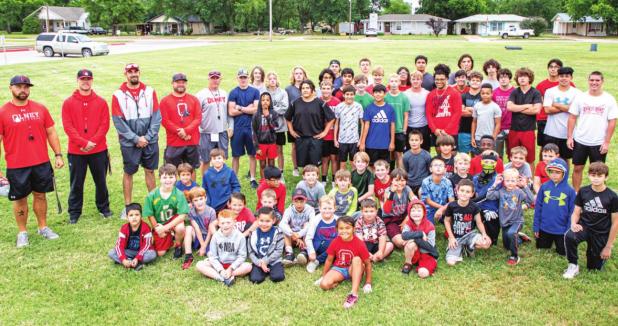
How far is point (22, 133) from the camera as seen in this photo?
21.5ft

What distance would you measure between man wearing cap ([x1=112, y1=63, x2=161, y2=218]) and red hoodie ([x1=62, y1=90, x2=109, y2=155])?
0.68 feet

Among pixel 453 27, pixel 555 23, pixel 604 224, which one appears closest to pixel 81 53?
pixel 604 224

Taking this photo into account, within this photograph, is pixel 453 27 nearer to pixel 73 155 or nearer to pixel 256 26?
pixel 256 26

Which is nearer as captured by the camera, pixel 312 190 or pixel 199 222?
pixel 199 222

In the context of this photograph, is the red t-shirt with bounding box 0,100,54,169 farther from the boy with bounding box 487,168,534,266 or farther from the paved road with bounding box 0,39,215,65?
the paved road with bounding box 0,39,215,65

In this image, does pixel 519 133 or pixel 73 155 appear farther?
pixel 519 133

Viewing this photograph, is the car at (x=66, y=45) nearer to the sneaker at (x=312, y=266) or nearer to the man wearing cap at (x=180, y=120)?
the man wearing cap at (x=180, y=120)

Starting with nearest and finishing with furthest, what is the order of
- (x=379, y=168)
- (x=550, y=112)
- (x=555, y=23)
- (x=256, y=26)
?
1. (x=379, y=168)
2. (x=550, y=112)
3. (x=256, y=26)
4. (x=555, y=23)

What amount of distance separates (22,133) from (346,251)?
449cm

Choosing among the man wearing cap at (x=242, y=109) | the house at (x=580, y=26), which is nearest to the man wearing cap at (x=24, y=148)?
the man wearing cap at (x=242, y=109)

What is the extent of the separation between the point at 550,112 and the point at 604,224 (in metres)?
2.68

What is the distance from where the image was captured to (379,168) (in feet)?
22.8

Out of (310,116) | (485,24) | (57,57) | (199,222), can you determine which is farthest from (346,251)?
(485,24)

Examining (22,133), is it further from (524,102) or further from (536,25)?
(536,25)
